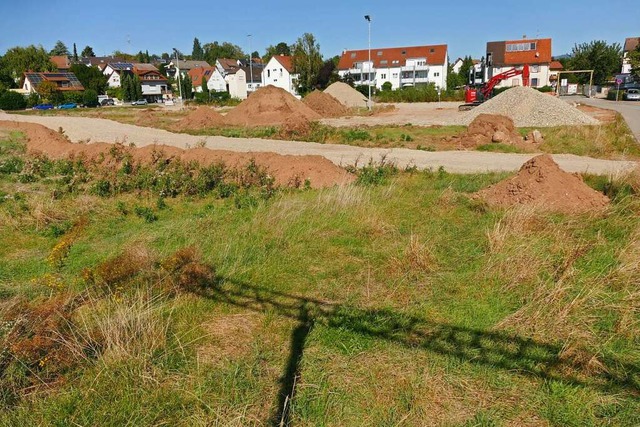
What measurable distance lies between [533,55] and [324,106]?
151 feet

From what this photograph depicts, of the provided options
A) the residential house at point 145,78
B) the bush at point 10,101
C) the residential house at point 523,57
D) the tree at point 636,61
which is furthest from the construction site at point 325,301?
the residential house at point 145,78

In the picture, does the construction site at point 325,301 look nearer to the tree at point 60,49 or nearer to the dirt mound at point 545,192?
the dirt mound at point 545,192

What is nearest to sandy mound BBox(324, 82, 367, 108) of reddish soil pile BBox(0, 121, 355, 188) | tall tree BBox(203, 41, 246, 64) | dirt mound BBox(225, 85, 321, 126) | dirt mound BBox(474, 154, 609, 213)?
dirt mound BBox(225, 85, 321, 126)

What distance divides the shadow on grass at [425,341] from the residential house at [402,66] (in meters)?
79.9

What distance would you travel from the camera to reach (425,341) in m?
4.48

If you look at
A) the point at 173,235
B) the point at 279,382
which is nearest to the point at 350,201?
the point at 173,235

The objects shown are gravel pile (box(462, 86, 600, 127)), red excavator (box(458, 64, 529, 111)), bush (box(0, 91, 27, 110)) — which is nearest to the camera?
gravel pile (box(462, 86, 600, 127))

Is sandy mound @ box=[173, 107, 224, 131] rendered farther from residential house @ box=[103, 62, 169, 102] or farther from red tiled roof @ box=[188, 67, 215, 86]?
red tiled roof @ box=[188, 67, 215, 86]

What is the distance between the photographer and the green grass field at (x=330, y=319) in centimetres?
366

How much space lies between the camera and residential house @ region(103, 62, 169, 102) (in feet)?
291

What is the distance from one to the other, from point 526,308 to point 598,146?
1414 centimetres

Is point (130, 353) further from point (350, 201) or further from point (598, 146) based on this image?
point (598, 146)

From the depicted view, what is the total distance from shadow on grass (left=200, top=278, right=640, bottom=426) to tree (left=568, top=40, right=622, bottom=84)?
7715cm

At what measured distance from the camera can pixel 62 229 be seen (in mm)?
8625
